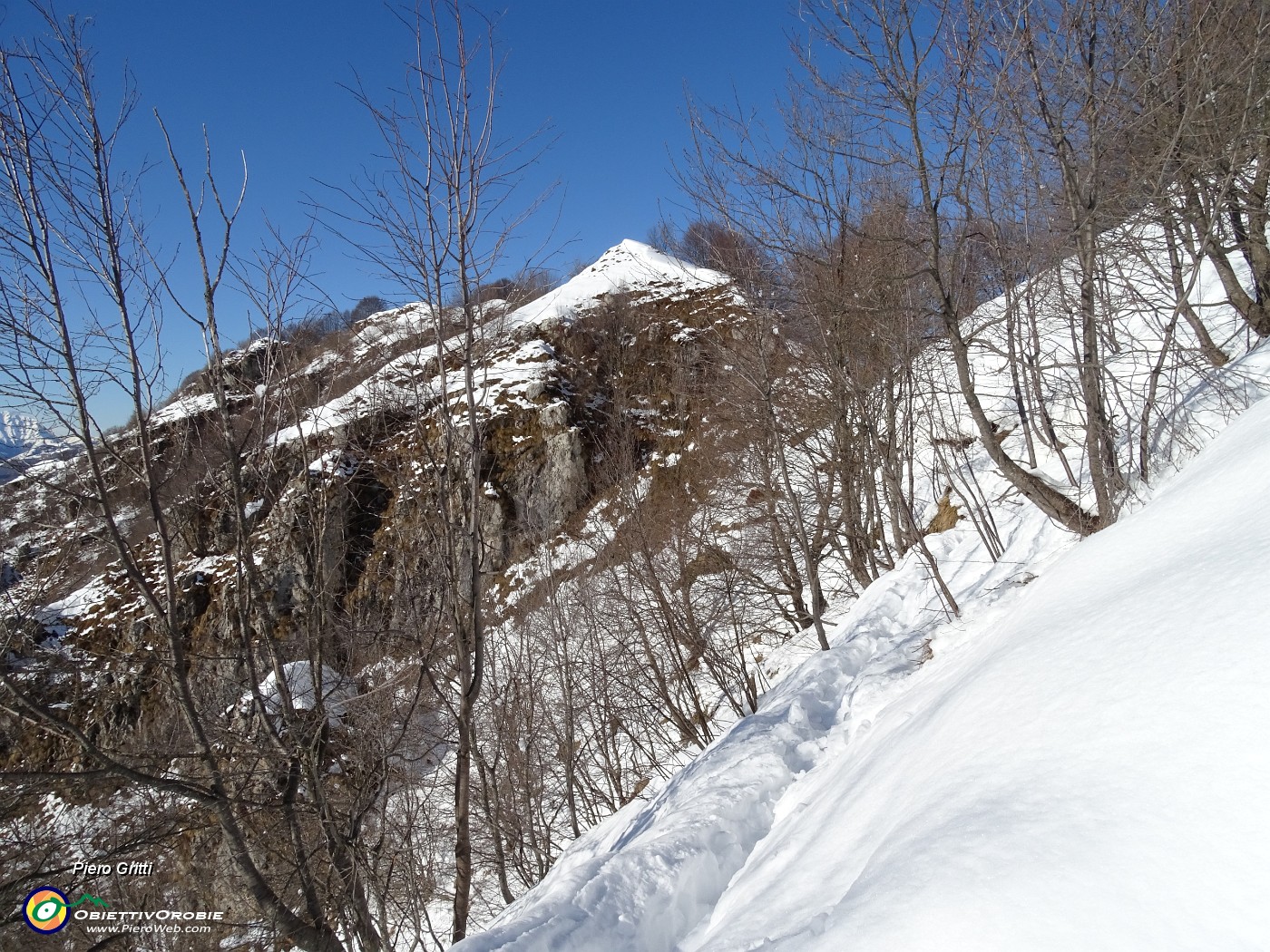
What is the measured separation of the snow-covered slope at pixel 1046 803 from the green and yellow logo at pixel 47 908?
3603 millimetres

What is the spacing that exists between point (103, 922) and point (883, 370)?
10.3m

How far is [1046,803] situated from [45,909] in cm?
650

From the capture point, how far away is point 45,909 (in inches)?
175

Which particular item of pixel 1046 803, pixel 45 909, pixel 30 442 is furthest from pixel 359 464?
pixel 1046 803

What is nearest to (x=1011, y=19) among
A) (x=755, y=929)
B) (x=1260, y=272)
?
(x=1260, y=272)

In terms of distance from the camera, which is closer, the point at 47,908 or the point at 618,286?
the point at 47,908

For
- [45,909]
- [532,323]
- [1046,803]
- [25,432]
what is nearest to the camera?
[1046,803]

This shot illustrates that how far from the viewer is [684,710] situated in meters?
10.5

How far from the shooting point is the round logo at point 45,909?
4125 mm

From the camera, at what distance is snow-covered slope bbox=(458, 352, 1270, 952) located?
3.59 ft

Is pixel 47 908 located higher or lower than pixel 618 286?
lower

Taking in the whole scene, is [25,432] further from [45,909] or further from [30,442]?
[45,909]

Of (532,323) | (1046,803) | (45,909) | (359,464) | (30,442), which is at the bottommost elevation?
(1046,803)

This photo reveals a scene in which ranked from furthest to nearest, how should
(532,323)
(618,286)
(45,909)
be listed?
(618,286) → (532,323) → (45,909)
